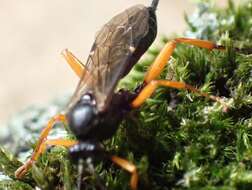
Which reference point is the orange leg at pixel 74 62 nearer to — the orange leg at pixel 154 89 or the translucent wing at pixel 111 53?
the translucent wing at pixel 111 53

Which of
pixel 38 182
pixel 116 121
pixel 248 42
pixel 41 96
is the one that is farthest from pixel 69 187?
pixel 41 96

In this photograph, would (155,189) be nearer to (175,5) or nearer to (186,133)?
(186,133)

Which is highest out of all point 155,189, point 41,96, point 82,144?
point 82,144

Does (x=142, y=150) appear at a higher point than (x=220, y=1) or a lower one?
higher

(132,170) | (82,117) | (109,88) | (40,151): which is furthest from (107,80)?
(132,170)

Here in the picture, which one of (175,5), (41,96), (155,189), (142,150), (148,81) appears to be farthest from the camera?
(175,5)

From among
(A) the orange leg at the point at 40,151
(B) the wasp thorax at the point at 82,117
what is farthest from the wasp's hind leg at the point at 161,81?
(A) the orange leg at the point at 40,151

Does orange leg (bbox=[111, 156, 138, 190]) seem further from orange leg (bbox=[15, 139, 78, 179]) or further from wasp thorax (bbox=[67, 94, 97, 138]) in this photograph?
orange leg (bbox=[15, 139, 78, 179])
